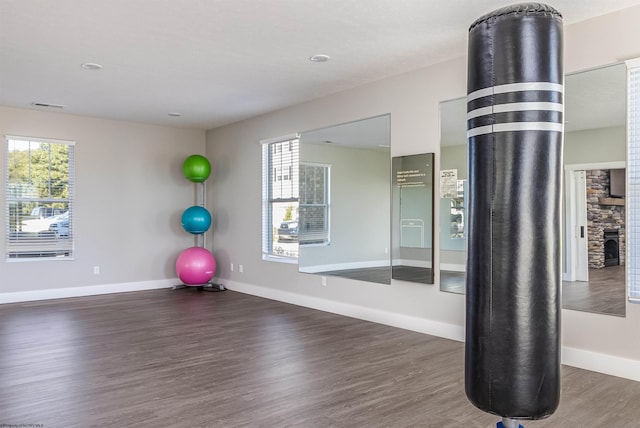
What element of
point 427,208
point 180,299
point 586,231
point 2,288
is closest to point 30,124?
point 2,288

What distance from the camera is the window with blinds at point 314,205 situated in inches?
260

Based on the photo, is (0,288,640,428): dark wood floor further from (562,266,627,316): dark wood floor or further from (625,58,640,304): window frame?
(625,58,640,304): window frame

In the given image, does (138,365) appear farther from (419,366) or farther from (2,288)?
(2,288)

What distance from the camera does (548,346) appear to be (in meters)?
1.41

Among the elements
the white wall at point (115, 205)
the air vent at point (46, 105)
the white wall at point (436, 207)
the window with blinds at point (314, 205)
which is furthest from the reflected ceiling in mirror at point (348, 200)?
the air vent at point (46, 105)

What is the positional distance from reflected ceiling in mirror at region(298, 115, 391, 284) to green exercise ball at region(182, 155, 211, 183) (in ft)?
6.06

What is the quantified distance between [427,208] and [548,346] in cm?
339

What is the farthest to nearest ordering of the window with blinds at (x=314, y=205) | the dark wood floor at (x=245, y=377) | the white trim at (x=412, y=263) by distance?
the window with blinds at (x=314, y=205), the white trim at (x=412, y=263), the dark wood floor at (x=245, y=377)

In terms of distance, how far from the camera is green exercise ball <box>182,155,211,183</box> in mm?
7441

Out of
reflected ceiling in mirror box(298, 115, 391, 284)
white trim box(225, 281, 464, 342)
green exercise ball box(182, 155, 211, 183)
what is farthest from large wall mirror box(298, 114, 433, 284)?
green exercise ball box(182, 155, 211, 183)

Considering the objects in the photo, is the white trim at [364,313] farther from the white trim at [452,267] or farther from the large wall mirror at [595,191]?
the large wall mirror at [595,191]

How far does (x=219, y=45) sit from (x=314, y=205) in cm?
319

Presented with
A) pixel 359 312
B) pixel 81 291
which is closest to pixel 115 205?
pixel 81 291

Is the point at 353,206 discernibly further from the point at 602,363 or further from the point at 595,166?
the point at 602,363
